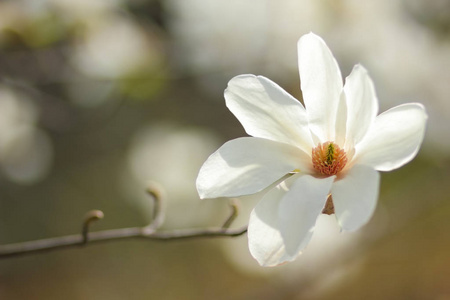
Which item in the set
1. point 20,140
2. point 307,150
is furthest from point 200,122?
point 307,150

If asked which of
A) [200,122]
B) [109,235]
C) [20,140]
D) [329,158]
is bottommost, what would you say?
[200,122]

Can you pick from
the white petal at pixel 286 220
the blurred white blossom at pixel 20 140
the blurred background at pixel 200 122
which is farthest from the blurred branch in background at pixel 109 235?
the blurred white blossom at pixel 20 140

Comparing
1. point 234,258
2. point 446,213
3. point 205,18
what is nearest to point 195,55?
point 205,18

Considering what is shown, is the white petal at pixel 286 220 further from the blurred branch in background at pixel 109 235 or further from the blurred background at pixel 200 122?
the blurred background at pixel 200 122

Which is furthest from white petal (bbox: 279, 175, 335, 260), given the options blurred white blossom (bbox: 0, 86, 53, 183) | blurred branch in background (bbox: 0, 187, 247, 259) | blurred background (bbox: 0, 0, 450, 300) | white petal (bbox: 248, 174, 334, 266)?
blurred white blossom (bbox: 0, 86, 53, 183)

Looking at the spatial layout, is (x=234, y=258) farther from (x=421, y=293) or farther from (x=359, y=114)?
(x=359, y=114)

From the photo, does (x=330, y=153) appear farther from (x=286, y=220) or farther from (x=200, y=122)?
(x=200, y=122)
